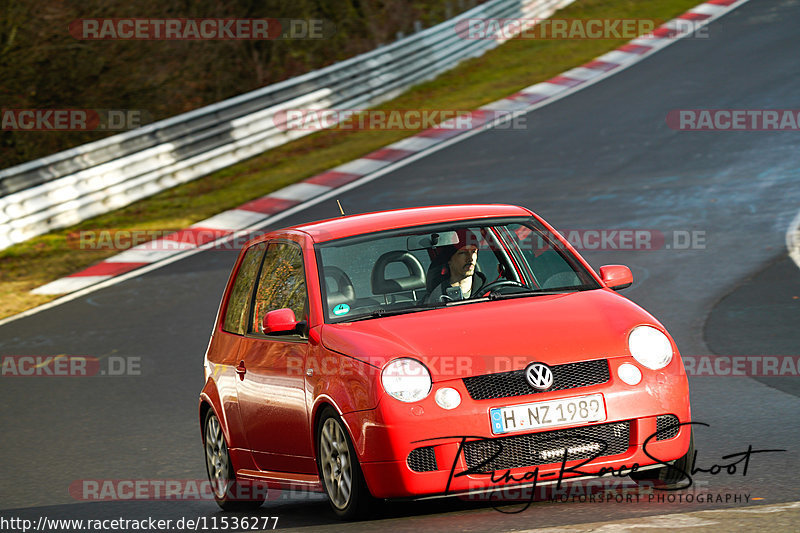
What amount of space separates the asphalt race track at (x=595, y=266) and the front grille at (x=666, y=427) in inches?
12.4

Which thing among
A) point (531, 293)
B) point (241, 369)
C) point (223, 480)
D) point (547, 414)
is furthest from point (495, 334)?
point (223, 480)

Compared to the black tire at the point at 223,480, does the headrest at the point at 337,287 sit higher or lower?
higher

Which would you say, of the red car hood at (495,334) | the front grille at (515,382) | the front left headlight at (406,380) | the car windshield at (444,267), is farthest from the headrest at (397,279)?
the front grille at (515,382)

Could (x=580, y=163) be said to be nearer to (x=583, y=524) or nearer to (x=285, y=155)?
(x=285, y=155)

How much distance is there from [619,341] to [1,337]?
8905 millimetres

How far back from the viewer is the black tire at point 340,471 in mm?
5824

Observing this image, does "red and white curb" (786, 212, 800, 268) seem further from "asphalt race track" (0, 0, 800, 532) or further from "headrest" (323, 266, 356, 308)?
"headrest" (323, 266, 356, 308)

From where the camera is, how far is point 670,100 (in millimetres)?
20375

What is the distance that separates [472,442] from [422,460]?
9.5 inches

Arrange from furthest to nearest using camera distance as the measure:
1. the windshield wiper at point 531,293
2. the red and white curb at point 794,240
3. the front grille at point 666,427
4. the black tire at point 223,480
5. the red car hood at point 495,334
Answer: the red and white curb at point 794,240, the black tire at point 223,480, the windshield wiper at point 531,293, the front grille at point 666,427, the red car hood at point 495,334

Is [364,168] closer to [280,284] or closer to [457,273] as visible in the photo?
[280,284]

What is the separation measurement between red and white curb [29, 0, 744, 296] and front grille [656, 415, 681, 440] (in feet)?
33.8

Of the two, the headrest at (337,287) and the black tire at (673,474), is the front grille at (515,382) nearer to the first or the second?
the black tire at (673,474)

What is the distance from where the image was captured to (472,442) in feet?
18.5
